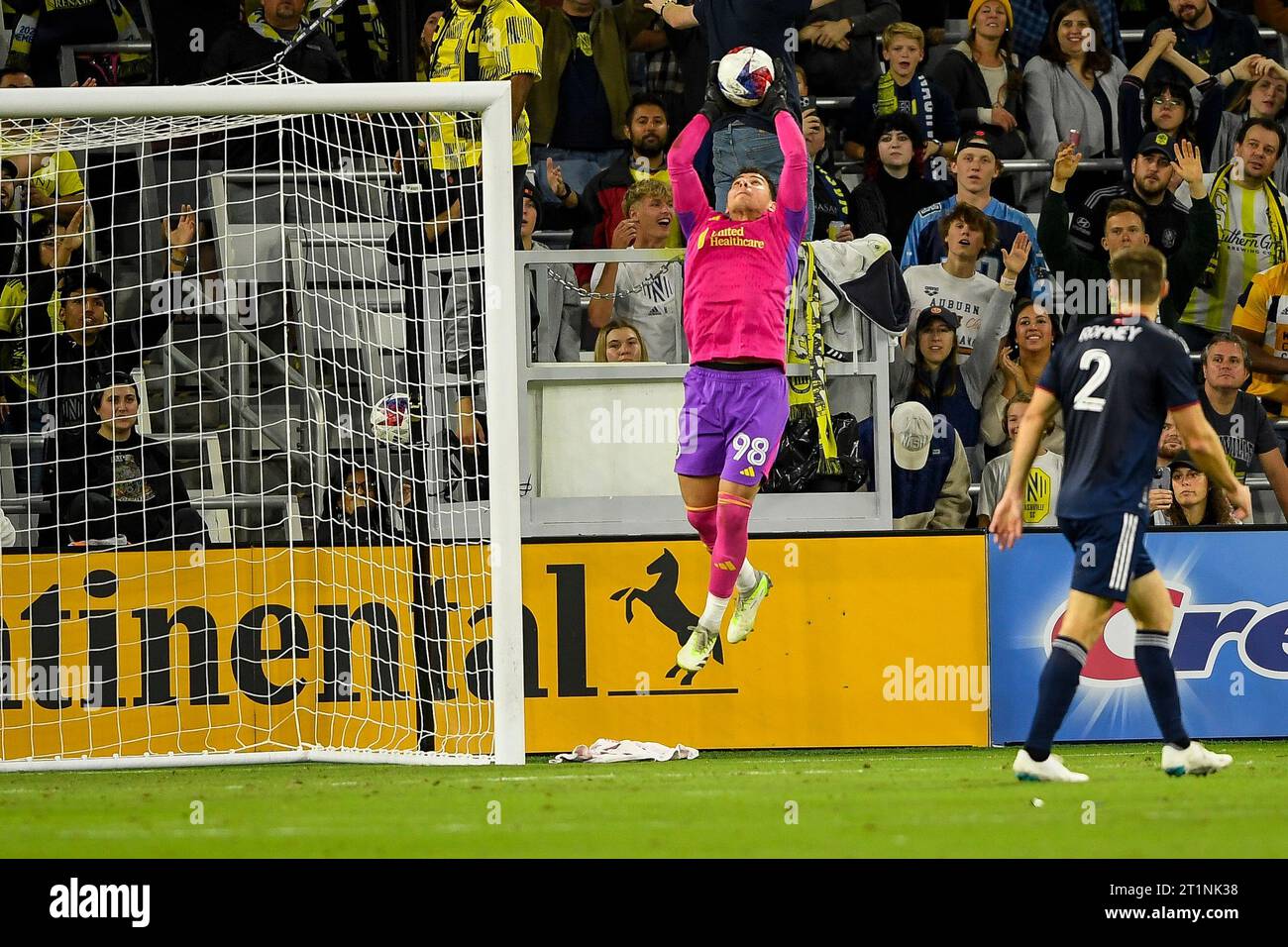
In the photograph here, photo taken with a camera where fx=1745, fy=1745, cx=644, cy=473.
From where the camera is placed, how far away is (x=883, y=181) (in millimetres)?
11500

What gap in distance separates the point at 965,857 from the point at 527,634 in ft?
12.9

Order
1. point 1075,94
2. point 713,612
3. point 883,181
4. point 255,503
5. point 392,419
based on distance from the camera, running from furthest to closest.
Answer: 1. point 1075,94
2. point 883,181
3. point 255,503
4. point 392,419
5. point 713,612

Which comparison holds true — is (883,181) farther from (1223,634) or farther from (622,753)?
(622,753)

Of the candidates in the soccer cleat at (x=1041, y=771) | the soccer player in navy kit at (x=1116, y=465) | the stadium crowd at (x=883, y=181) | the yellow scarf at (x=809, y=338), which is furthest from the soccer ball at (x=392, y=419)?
the soccer cleat at (x=1041, y=771)

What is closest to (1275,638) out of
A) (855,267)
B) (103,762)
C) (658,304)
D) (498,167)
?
(855,267)

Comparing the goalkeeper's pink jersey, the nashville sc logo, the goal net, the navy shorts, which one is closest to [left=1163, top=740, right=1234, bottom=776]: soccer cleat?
the navy shorts

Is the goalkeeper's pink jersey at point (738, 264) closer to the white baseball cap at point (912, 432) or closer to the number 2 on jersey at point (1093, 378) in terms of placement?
the white baseball cap at point (912, 432)

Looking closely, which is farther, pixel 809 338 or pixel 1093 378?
pixel 809 338

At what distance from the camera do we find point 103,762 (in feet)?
28.9

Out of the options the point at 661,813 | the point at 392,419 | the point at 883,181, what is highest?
the point at 883,181

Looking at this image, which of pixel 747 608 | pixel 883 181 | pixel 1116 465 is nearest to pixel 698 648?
pixel 747 608

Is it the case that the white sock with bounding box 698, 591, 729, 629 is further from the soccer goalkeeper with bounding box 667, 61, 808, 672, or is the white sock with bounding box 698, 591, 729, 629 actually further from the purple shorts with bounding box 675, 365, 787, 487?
the purple shorts with bounding box 675, 365, 787, 487

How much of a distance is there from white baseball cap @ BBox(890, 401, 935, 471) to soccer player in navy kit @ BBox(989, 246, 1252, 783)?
112 inches

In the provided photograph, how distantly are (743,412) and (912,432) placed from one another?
190 cm
